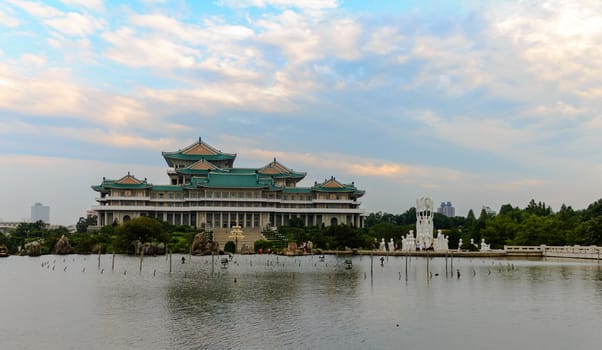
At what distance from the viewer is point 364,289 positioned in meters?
44.1

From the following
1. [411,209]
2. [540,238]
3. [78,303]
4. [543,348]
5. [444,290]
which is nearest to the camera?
[543,348]

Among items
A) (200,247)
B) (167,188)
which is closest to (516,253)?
(200,247)

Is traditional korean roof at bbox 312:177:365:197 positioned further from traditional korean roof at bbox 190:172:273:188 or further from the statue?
the statue

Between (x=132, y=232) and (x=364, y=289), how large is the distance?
49084 millimetres

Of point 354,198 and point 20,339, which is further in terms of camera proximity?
point 354,198

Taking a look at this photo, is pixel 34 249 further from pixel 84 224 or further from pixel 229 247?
pixel 84 224

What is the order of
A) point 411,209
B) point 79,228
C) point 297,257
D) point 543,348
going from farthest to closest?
point 411,209
point 79,228
point 297,257
point 543,348

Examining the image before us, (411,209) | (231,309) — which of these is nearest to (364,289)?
(231,309)

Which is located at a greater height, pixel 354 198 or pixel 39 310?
pixel 354 198

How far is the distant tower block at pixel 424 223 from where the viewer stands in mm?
88556

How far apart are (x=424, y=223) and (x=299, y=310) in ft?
187

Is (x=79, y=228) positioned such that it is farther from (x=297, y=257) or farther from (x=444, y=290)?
(x=444, y=290)

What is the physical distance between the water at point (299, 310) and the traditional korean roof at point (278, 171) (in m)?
72.4

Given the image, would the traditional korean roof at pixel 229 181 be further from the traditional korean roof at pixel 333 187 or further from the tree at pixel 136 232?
the tree at pixel 136 232
